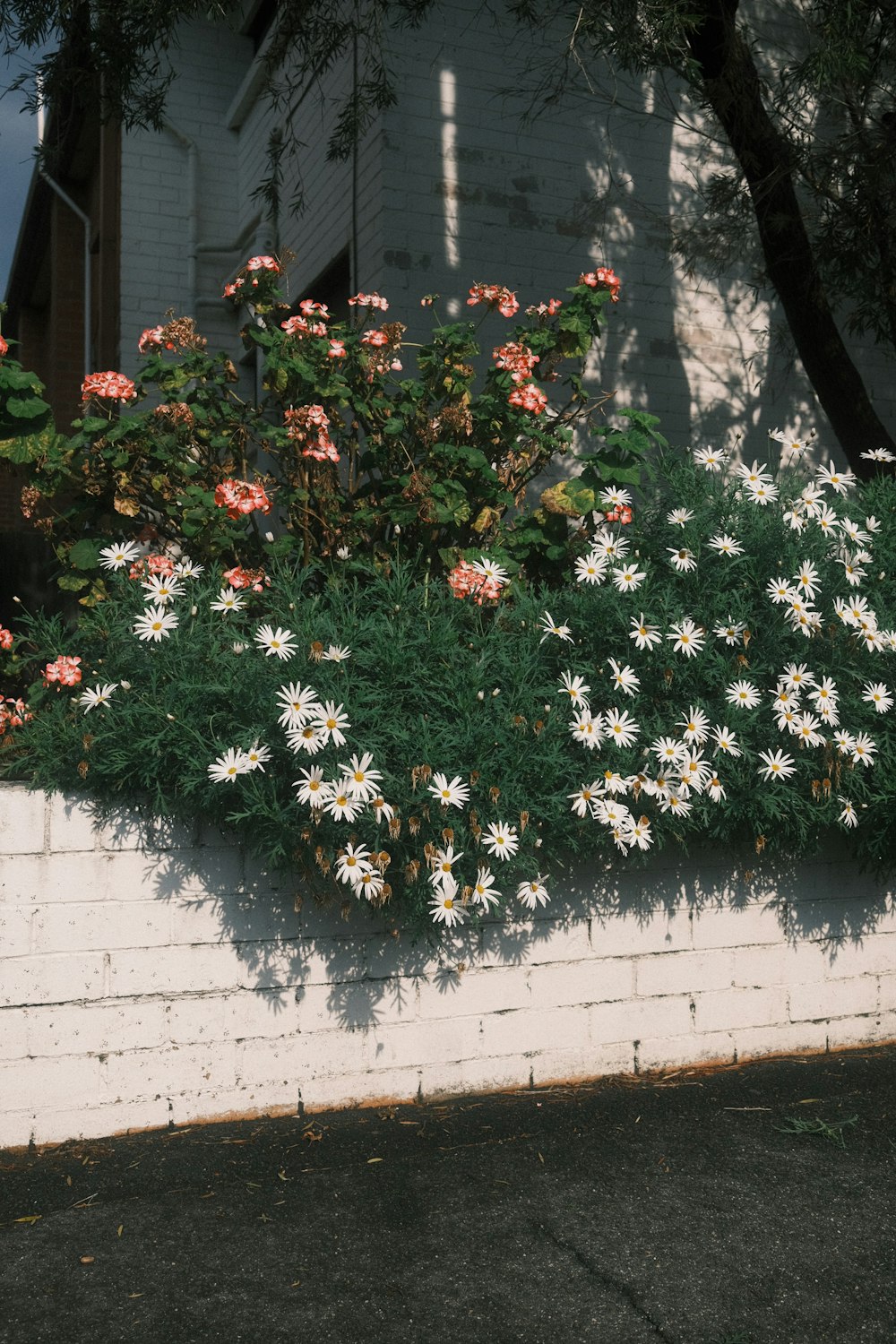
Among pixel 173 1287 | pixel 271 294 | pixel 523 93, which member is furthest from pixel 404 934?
pixel 523 93

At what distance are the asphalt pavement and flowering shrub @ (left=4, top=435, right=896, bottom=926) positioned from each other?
0.72 m

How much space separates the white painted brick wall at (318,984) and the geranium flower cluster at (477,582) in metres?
0.99

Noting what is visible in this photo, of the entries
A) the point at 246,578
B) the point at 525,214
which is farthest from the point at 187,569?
the point at 525,214

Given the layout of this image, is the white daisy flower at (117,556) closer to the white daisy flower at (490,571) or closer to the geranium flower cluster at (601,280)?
the white daisy flower at (490,571)

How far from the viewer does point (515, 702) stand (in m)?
3.83

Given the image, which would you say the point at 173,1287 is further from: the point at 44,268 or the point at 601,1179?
the point at 44,268

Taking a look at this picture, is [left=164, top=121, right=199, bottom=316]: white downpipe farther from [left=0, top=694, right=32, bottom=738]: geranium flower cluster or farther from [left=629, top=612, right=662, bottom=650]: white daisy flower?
[left=629, top=612, right=662, bottom=650]: white daisy flower

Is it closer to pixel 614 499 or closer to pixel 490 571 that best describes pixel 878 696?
pixel 614 499

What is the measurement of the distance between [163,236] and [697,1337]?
895cm

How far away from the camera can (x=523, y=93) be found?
23.6 ft

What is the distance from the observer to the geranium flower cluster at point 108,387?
4293 millimetres

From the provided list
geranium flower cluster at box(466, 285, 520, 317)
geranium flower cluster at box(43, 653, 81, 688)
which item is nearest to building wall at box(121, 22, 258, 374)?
geranium flower cluster at box(466, 285, 520, 317)

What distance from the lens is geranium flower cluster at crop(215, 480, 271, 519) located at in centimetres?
411

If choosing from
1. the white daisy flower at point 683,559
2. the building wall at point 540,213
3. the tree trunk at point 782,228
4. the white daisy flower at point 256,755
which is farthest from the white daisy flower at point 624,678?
the building wall at point 540,213
